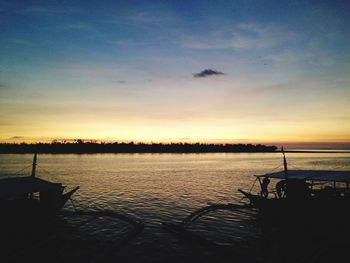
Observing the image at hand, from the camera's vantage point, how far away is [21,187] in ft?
67.5

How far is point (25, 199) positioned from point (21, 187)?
1.84 metres

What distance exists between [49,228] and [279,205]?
18968mm

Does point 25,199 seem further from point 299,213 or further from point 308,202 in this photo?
point 308,202

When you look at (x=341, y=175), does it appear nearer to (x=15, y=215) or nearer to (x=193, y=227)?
(x=193, y=227)

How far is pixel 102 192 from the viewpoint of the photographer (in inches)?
1612

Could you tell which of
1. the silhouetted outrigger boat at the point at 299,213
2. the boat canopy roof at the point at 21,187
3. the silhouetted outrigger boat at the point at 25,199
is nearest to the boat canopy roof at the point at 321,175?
the silhouetted outrigger boat at the point at 299,213

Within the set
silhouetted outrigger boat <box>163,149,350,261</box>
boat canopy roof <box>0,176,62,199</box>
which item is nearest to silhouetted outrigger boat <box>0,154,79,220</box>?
boat canopy roof <box>0,176,62,199</box>

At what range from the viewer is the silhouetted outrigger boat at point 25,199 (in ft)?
64.8

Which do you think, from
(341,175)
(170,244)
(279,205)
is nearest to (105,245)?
(170,244)

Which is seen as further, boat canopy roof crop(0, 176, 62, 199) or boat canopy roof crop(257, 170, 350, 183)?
boat canopy roof crop(257, 170, 350, 183)

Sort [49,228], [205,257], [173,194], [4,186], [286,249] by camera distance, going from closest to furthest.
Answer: [205,257], [286,249], [4,186], [49,228], [173,194]

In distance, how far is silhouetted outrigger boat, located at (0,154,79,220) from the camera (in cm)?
1976

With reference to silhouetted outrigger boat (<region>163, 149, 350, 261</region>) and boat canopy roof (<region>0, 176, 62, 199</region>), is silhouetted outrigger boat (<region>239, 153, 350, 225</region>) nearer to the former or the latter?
silhouetted outrigger boat (<region>163, 149, 350, 261</region>)

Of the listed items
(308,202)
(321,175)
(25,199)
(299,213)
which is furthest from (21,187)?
(321,175)
